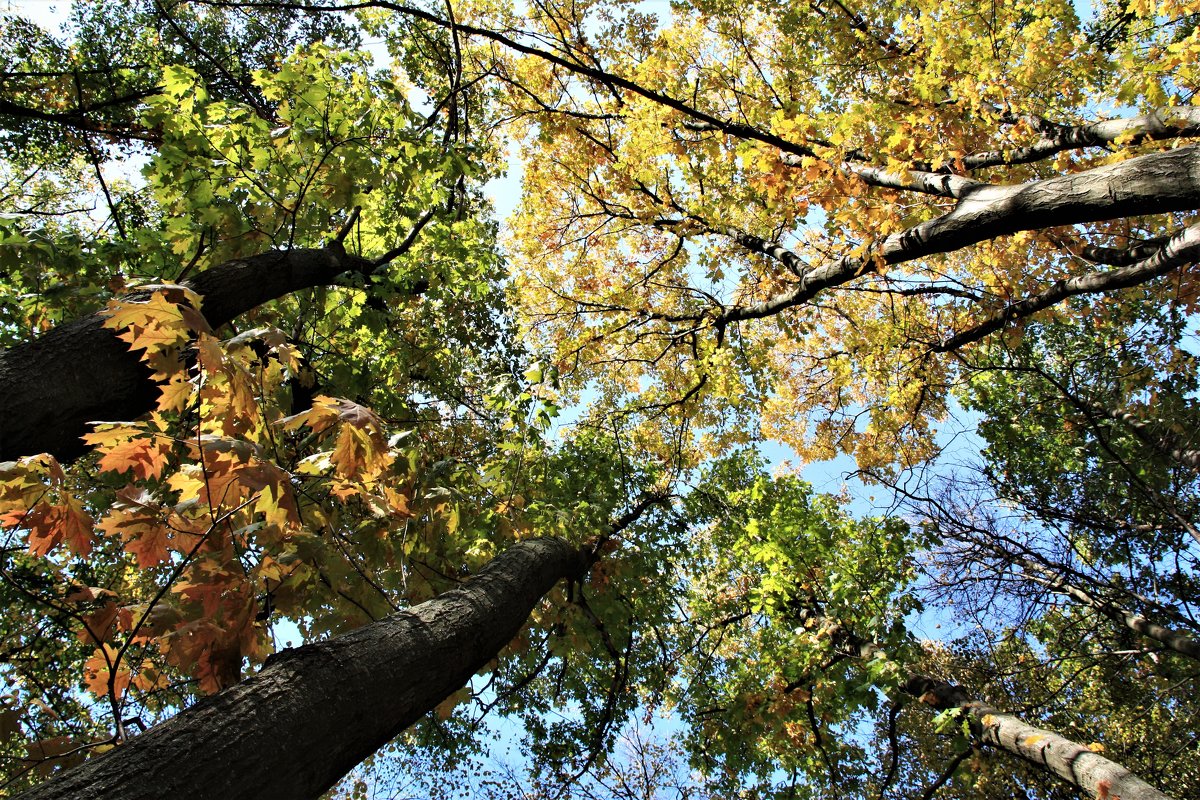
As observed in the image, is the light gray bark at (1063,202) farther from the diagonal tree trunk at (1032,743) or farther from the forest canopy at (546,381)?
the diagonal tree trunk at (1032,743)

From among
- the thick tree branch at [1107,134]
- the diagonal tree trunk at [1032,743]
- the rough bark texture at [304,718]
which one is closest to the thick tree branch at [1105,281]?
the thick tree branch at [1107,134]

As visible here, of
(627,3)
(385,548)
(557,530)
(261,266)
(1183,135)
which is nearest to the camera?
(385,548)

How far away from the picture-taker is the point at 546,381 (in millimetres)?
5234

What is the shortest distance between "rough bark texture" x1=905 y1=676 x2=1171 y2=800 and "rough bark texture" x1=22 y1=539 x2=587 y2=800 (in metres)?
4.98

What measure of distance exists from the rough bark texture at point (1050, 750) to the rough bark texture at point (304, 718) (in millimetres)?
4979

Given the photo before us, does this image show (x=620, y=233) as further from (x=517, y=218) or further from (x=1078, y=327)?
(x=1078, y=327)

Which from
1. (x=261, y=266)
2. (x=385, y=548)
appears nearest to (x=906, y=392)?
(x=385, y=548)

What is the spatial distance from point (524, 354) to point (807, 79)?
5.50 m

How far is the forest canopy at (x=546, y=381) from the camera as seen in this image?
6.91ft

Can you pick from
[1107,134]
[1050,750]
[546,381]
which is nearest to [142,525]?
[546,381]

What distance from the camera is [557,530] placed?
15.8ft

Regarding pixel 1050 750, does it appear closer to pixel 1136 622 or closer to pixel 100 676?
pixel 1136 622

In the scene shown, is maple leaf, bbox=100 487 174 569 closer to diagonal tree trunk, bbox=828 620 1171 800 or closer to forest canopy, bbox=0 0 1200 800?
forest canopy, bbox=0 0 1200 800

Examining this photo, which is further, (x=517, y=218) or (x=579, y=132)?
(x=517, y=218)
